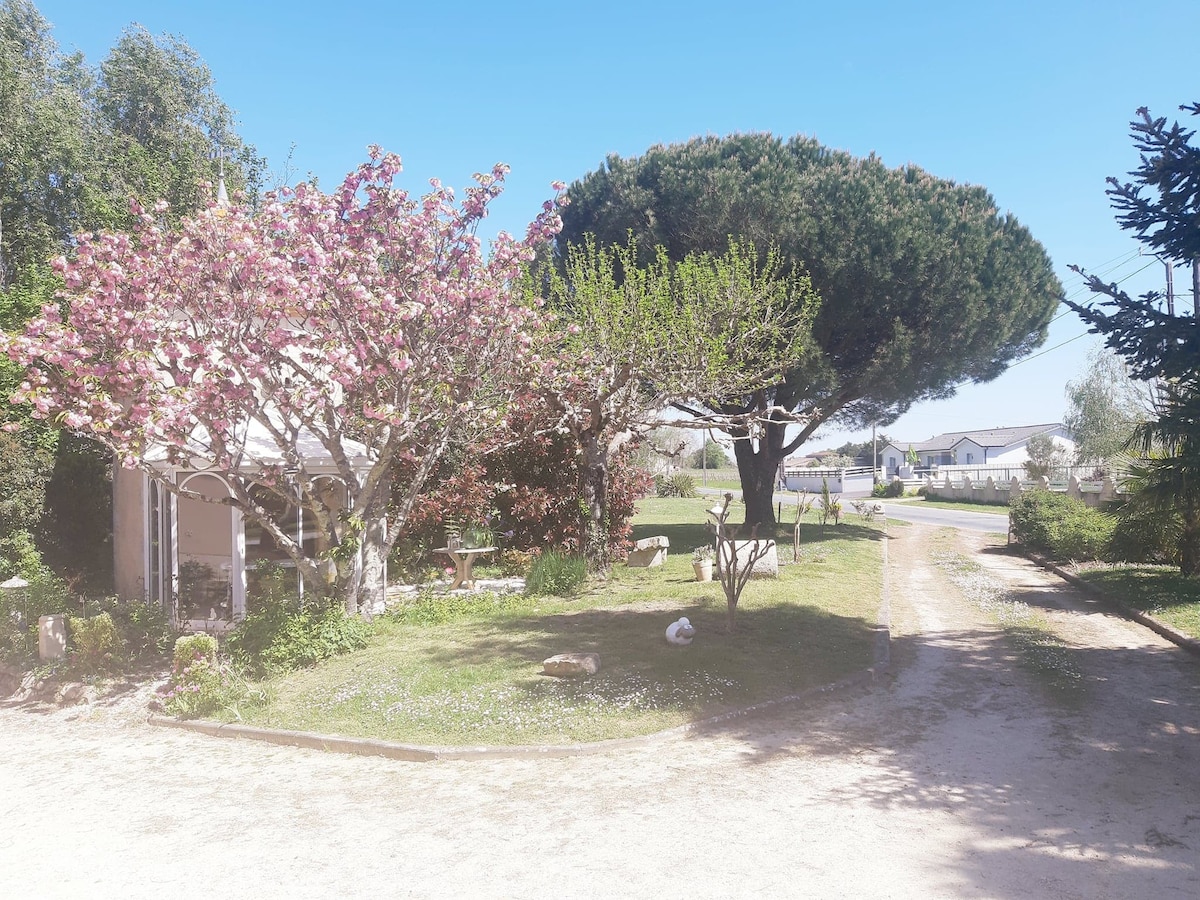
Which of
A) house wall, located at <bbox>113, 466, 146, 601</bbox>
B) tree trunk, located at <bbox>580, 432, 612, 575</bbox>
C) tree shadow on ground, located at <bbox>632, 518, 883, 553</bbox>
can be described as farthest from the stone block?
tree shadow on ground, located at <bbox>632, 518, 883, 553</bbox>

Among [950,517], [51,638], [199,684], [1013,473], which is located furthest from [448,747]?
[1013,473]

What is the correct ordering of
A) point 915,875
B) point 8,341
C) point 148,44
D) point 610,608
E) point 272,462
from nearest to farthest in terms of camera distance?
point 915,875, point 8,341, point 272,462, point 610,608, point 148,44

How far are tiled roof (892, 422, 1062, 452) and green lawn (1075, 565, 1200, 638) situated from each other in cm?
6680

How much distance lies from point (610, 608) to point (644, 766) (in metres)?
5.81

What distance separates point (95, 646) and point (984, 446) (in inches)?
3238

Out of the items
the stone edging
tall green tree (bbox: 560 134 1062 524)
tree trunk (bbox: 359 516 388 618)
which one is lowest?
the stone edging

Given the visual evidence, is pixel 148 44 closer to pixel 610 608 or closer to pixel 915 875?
pixel 610 608

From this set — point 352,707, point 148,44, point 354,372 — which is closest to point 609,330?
point 354,372

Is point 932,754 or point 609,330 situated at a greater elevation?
point 609,330

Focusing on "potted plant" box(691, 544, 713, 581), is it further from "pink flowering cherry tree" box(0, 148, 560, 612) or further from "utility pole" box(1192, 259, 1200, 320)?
"utility pole" box(1192, 259, 1200, 320)

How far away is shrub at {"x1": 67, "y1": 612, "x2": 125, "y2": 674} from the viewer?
372 inches

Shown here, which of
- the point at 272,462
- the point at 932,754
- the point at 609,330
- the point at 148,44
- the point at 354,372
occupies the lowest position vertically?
the point at 932,754

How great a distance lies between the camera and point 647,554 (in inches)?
658

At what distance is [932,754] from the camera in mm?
6598
